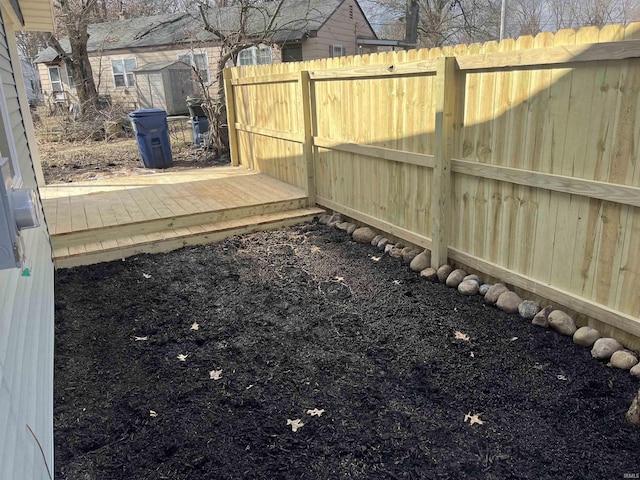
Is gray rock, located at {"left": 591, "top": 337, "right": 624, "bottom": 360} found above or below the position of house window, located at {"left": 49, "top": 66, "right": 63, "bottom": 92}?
below

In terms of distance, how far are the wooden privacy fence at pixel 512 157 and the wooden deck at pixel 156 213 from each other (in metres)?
1.02

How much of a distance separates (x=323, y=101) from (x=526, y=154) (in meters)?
2.81

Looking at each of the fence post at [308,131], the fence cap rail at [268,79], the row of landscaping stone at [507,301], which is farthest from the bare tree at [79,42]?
the row of landscaping stone at [507,301]

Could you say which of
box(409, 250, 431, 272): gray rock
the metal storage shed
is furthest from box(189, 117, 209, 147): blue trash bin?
the metal storage shed

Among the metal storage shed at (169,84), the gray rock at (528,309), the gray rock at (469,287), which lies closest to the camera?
the gray rock at (528,309)

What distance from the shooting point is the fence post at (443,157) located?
3.75 metres

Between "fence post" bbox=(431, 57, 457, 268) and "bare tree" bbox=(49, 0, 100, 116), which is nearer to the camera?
"fence post" bbox=(431, 57, 457, 268)

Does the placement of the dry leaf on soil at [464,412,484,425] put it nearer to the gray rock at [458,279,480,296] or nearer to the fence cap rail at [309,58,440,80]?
the gray rock at [458,279,480,296]

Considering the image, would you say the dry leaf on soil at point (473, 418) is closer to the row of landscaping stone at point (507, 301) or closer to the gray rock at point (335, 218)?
the row of landscaping stone at point (507, 301)

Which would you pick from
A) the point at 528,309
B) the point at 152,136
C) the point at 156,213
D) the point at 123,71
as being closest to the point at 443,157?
the point at 528,309

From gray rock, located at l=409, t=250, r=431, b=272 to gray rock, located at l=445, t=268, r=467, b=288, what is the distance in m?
0.33

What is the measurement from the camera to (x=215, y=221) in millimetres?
5715

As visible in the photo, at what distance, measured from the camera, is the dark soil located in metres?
2.30

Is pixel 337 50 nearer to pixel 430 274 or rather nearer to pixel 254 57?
pixel 254 57
